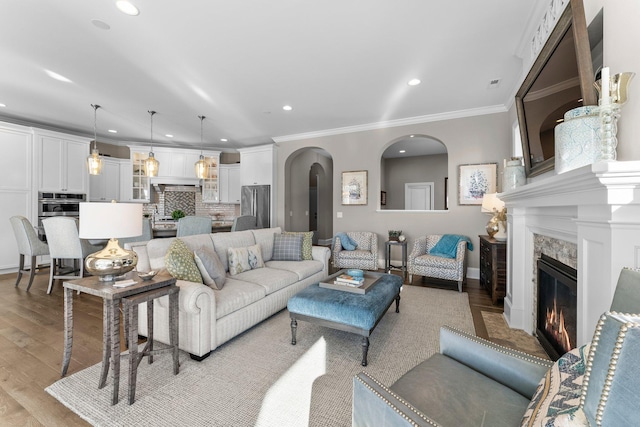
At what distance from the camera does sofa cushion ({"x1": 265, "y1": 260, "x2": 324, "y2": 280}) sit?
329 cm

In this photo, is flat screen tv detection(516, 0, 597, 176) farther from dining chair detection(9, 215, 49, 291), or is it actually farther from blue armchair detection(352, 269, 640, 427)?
dining chair detection(9, 215, 49, 291)

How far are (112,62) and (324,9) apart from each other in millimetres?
2521

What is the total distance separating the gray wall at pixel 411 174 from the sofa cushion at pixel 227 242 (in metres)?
5.93

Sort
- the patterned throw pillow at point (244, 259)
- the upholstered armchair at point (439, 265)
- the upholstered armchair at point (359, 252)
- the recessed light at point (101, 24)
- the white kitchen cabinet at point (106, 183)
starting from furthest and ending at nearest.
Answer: the white kitchen cabinet at point (106, 183) < the upholstered armchair at point (359, 252) < the upholstered armchair at point (439, 265) < the patterned throw pillow at point (244, 259) < the recessed light at point (101, 24)

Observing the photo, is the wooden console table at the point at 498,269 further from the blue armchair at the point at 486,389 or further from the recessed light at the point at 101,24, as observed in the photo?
the recessed light at the point at 101,24

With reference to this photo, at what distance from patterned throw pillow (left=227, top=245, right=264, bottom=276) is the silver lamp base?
3.97 feet

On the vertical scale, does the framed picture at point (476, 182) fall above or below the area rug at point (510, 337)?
above

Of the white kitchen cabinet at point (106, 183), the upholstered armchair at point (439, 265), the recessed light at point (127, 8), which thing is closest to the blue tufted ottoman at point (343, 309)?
the upholstered armchair at point (439, 265)

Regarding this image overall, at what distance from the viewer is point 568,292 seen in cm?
181

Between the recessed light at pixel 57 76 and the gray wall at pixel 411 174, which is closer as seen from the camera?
the recessed light at pixel 57 76

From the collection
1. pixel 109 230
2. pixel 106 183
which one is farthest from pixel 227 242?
pixel 106 183

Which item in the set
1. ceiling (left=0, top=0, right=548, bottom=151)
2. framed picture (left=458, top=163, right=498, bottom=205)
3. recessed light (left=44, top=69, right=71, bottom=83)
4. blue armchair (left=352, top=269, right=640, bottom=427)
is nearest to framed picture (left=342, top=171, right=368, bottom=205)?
ceiling (left=0, top=0, right=548, bottom=151)

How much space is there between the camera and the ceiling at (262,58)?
229 cm

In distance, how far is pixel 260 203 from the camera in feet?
20.8
